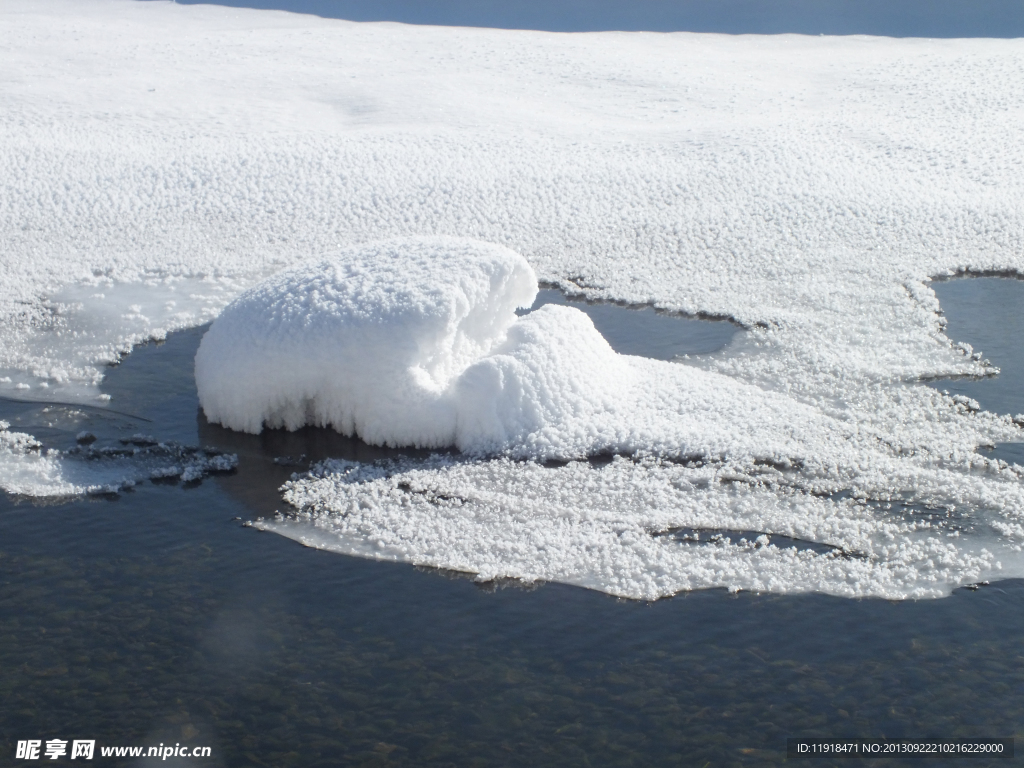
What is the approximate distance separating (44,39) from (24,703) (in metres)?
17.0

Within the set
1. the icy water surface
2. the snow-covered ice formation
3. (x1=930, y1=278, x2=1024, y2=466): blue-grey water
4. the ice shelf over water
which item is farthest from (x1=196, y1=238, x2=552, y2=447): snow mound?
(x1=930, y1=278, x2=1024, y2=466): blue-grey water

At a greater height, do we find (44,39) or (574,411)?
(44,39)

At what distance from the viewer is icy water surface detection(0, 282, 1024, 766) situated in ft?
13.9

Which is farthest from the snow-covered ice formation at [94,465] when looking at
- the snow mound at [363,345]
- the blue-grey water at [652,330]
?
the blue-grey water at [652,330]

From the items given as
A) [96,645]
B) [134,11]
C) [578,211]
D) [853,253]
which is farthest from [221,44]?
[96,645]

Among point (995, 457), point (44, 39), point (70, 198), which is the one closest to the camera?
point (995, 457)

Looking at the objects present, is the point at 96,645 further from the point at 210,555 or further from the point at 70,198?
the point at 70,198

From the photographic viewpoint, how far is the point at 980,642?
483 cm

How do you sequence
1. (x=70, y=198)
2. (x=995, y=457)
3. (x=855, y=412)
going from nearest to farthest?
1. (x=995, y=457)
2. (x=855, y=412)
3. (x=70, y=198)

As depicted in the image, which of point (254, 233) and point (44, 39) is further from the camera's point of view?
point (44, 39)

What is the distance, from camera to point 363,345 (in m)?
6.95

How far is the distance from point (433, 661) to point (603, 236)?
7.50 metres

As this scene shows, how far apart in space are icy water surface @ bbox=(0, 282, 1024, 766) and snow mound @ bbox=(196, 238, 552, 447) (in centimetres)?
145

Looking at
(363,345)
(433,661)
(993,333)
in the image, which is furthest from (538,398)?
(993,333)
